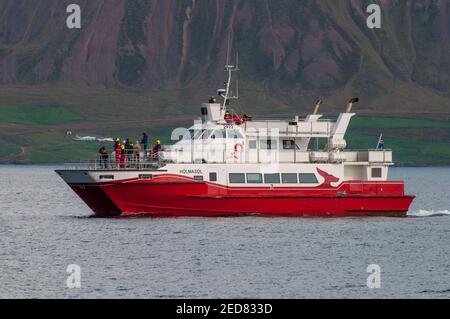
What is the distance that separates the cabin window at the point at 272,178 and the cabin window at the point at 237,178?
1.44 metres

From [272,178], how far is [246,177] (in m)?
1.66

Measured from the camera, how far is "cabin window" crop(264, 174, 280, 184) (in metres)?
73.9

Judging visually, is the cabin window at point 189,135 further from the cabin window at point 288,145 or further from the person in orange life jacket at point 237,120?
→ the cabin window at point 288,145

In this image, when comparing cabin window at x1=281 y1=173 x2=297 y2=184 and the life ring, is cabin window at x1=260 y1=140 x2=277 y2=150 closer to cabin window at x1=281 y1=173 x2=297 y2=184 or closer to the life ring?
the life ring

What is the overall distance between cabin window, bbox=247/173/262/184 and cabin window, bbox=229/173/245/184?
1.20ft

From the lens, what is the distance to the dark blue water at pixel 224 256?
170 ft

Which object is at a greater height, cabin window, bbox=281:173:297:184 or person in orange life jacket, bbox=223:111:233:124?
person in orange life jacket, bbox=223:111:233:124

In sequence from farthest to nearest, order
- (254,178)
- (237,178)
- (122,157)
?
(254,178)
(237,178)
(122,157)

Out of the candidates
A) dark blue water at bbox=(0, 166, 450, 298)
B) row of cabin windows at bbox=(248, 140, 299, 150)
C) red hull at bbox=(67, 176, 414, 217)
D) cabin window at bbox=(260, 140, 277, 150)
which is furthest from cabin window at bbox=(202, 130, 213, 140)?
dark blue water at bbox=(0, 166, 450, 298)

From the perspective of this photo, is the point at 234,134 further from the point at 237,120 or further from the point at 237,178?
the point at 237,178

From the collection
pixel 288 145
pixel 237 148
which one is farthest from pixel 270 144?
pixel 237 148

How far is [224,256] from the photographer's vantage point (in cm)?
6094

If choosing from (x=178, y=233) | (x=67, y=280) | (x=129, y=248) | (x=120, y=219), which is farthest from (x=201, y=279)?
(x=120, y=219)
